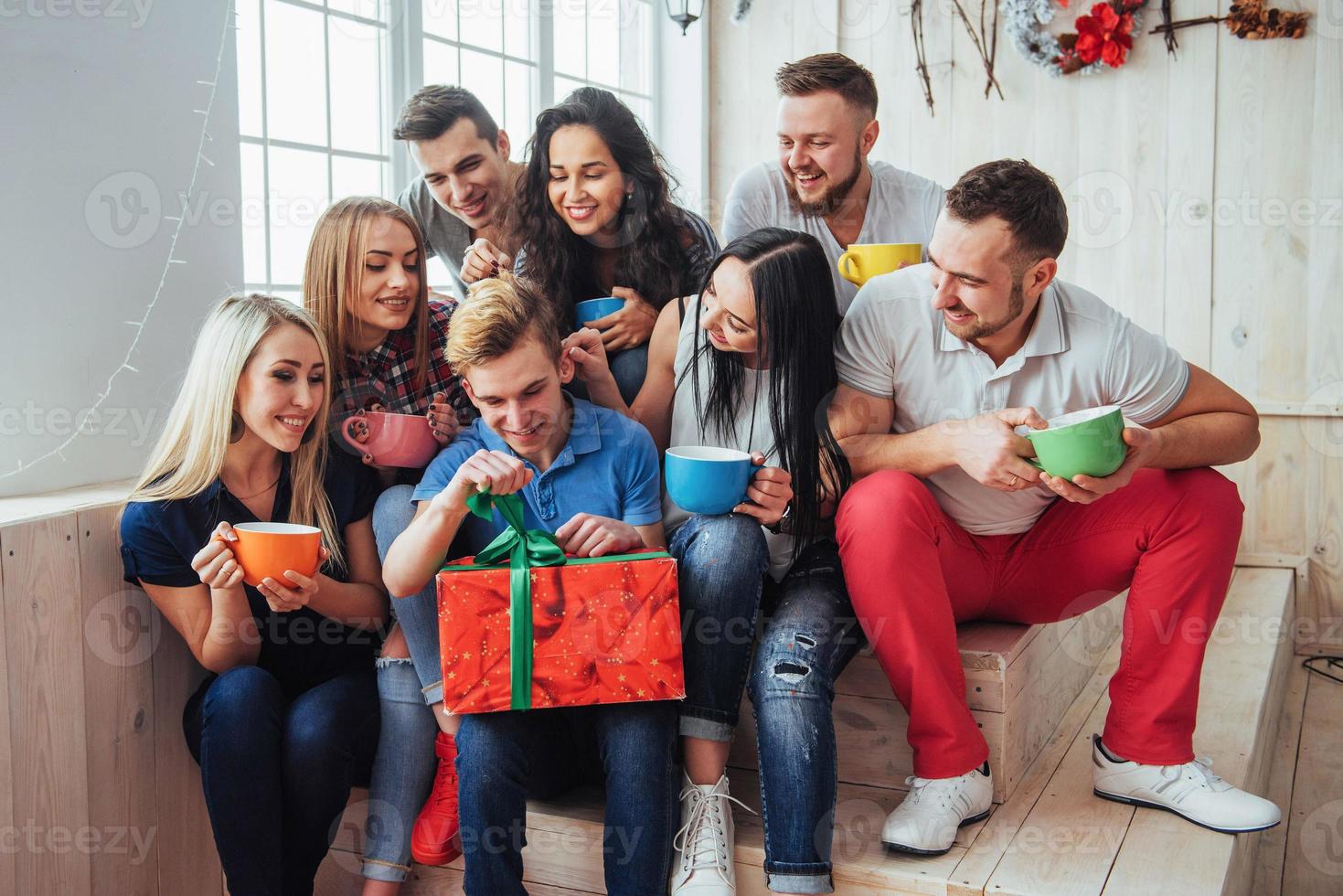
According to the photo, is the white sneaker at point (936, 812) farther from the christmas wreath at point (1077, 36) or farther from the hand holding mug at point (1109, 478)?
the christmas wreath at point (1077, 36)

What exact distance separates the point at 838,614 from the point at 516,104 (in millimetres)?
2319

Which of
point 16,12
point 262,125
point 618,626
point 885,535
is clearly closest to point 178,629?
point 618,626

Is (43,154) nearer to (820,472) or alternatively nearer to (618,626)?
(618,626)

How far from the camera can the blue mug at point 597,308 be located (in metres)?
2.02

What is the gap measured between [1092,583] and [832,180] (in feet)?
3.36

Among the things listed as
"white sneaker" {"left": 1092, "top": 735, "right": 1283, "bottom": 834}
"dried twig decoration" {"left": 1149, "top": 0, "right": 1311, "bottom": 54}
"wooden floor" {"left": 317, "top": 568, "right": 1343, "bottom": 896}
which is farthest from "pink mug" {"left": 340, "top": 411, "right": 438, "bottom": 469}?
"dried twig decoration" {"left": 1149, "top": 0, "right": 1311, "bottom": 54}

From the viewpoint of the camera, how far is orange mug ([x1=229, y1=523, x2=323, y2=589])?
4.71ft

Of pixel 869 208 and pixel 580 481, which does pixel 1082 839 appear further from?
pixel 869 208

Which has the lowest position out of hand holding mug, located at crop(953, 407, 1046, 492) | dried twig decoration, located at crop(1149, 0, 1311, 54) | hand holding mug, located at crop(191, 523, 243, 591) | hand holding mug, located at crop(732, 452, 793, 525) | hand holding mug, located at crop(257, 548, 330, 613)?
hand holding mug, located at crop(257, 548, 330, 613)

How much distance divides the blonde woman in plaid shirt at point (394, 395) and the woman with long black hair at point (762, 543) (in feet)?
0.93

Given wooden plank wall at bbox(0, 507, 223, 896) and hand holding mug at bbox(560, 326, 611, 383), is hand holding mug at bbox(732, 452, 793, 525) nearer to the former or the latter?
hand holding mug at bbox(560, 326, 611, 383)

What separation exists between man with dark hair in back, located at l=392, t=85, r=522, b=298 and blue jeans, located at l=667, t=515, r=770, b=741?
0.82 metres

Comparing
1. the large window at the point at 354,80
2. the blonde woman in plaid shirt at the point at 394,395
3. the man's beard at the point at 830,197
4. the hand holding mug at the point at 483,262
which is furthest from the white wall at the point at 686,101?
the blonde woman in plaid shirt at the point at 394,395

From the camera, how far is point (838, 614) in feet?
5.51
